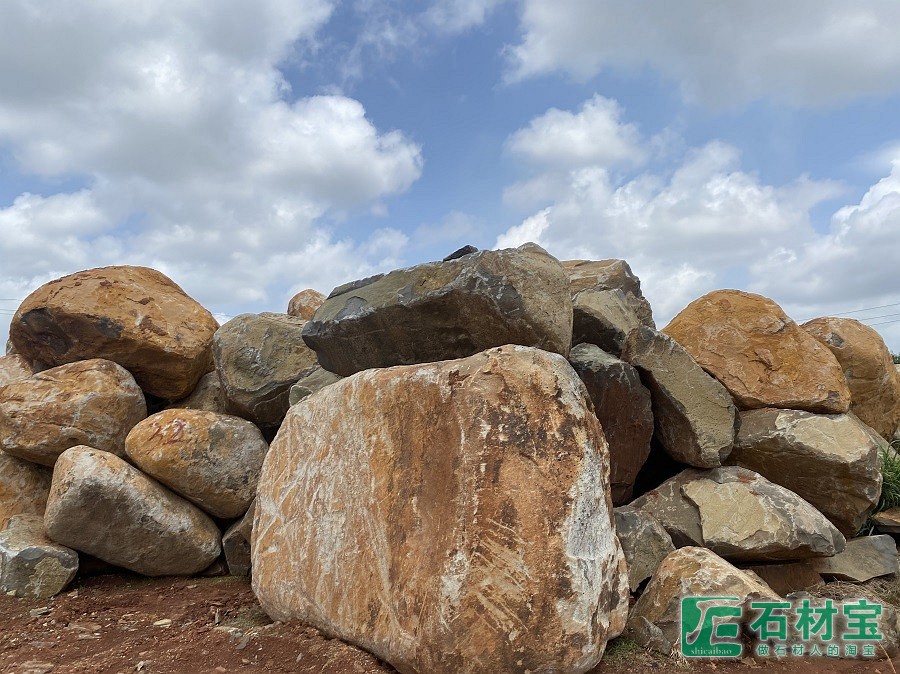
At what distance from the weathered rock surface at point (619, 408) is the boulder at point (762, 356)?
1046 millimetres

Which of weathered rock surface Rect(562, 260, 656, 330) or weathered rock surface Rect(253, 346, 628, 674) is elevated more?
weathered rock surface Rect(562, 260, 656, 330)

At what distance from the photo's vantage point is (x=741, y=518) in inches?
192

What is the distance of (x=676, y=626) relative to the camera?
3947 millimetres

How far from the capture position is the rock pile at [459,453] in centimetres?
338

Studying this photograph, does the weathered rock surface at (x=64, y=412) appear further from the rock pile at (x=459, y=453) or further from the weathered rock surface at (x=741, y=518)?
the weathered rock surface at (x=741, y=518)

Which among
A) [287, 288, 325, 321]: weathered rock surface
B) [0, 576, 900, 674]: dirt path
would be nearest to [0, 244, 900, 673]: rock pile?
[0, 576, 900, 674]: dirt path

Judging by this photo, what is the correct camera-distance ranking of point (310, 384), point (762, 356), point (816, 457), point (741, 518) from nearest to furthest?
point (741, 518), point (816, 457), point (310, 384), point (762, 356)

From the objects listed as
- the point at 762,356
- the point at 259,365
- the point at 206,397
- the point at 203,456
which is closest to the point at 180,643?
the point at 203,456

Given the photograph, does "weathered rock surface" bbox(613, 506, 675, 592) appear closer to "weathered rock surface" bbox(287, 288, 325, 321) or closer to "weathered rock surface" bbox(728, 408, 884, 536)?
"weathered rock surface" bbox(728, 408, 884, 536)

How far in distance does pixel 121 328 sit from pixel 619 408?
415 cm

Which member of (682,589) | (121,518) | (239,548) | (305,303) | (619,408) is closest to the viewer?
(682,589)

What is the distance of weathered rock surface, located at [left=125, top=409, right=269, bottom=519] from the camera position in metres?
5.36

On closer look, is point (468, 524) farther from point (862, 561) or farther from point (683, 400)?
point (862, 561)

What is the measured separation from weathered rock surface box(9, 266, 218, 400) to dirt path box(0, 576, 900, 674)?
1953 millimetres
